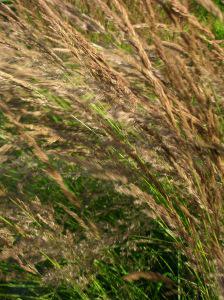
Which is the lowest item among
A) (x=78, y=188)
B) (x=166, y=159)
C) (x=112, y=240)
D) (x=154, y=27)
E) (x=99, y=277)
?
(x=99, y=277)

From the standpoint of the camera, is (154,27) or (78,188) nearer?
(154,27)

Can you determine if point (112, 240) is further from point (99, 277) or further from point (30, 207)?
point (99, 277)

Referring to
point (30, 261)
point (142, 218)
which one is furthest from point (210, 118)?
point (30, 261)

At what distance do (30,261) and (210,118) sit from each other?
561 mm

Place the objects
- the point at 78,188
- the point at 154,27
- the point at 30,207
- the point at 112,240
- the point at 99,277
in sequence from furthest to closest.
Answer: the point at 78,188 → the point at 99,277 → the point at 30,207 → the point at 112,240 → the point at 154,27

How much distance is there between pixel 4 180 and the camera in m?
2.03

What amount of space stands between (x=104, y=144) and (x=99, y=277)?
62cm

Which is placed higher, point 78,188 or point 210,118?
point 210,118

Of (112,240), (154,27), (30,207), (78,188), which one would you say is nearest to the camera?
(154,27)

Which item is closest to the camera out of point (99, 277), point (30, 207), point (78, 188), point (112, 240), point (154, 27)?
point (154, 27)

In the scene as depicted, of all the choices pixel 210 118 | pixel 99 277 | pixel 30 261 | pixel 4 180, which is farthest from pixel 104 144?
pixel 4 180

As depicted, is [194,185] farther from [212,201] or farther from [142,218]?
[142,218]

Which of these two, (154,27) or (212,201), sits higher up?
(154,27)

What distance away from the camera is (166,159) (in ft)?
4.20
